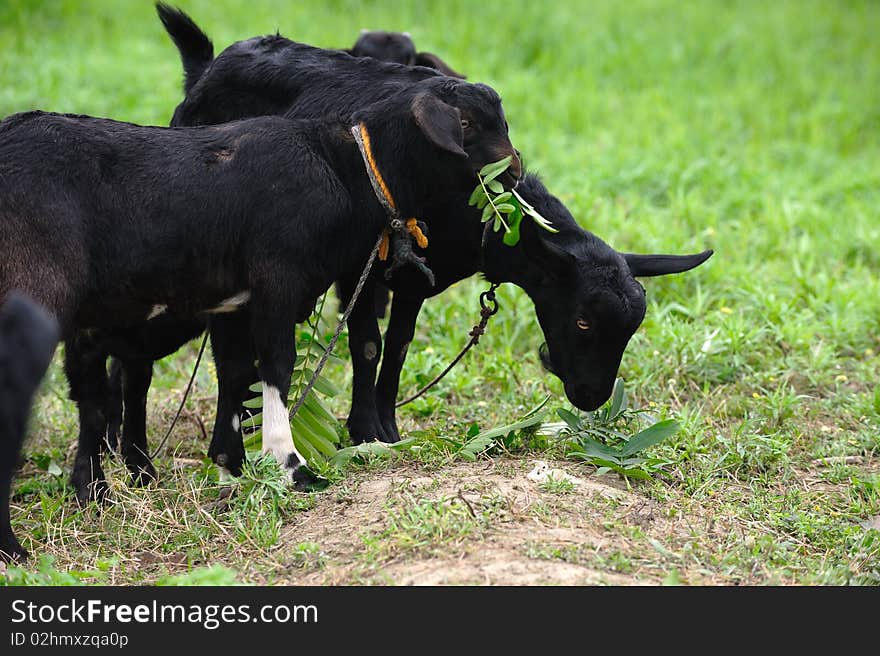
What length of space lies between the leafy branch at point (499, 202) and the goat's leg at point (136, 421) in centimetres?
187

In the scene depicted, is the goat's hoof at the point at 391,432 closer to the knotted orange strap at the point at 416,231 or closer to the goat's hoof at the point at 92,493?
the knotted orange strap at the point at 416,231

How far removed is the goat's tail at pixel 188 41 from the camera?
699cm

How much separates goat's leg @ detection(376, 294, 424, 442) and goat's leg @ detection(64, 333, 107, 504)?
4.80 feet

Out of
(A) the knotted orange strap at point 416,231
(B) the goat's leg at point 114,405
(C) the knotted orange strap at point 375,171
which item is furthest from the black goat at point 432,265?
(B) the goat's leg at point 114,405

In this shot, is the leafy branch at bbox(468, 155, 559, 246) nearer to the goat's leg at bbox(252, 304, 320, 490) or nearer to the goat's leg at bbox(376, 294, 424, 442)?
the goat's leg at bbox(376, 294, 424, 442)

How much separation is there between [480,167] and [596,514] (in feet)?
5.58

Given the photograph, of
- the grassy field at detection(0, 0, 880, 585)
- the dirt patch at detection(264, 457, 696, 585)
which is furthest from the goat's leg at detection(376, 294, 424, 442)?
the dirt patch at detection(264, 457, 696, 585)

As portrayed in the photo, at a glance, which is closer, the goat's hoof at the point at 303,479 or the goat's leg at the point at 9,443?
the goat's leg at the point at 9,443

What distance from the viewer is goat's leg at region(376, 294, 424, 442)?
662 centimetres

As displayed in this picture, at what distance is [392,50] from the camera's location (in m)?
9.02

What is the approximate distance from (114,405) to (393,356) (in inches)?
59.9

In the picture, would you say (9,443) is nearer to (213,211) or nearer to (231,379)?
(213,211)

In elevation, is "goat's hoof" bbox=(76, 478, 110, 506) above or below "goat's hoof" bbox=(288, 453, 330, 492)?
below
